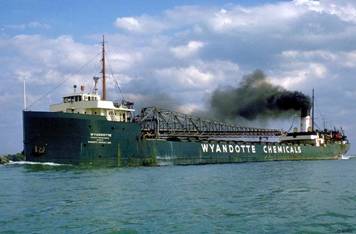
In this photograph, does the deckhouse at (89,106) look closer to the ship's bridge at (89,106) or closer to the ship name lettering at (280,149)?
the ship's bridge at (89,106)

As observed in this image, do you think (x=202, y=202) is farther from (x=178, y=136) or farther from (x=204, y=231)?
(x=178, y=136)

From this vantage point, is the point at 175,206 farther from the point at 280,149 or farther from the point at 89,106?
the point at 280,149

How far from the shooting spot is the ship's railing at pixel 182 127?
175ft

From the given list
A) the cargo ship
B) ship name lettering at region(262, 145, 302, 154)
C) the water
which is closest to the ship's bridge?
the cargo ship

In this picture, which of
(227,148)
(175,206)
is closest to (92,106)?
(227,148)

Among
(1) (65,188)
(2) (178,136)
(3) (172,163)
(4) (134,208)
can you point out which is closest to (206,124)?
(2) (178,136)

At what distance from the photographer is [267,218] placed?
1516cm

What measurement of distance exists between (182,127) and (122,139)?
2029 centimetres

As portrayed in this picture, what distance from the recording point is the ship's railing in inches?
2095

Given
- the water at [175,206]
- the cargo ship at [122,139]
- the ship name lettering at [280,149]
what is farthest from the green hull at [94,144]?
the ship name lettering at [280,149]

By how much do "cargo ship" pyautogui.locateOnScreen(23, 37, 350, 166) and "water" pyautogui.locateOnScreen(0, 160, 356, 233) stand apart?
37.0 feet

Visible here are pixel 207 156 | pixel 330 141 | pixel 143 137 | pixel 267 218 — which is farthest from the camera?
pixel 330 141

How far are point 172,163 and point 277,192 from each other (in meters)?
25.3

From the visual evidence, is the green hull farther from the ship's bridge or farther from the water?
the water
